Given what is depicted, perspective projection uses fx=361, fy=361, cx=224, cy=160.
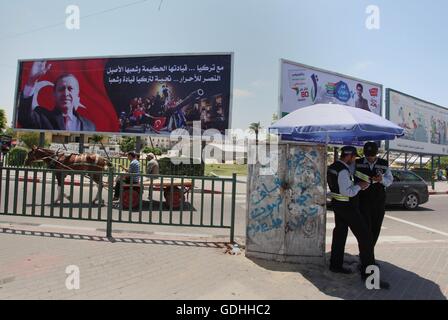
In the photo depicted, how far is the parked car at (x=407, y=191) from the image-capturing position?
41.5 feet

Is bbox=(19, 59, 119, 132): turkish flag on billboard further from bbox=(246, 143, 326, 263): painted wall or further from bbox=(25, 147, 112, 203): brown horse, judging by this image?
bbox=(246, 143, 326, 263): painted wall

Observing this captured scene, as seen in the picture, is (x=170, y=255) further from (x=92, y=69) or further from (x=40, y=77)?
(x=40, y=77)

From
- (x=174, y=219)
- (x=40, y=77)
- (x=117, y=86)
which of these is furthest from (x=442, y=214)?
(x=40, y=77)

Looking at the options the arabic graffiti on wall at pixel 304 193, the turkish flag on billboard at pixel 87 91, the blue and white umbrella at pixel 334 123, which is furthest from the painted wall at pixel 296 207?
the turkish flag on billboard at pixel 87 91

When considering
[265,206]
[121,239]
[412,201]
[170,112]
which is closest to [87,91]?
[170,112]

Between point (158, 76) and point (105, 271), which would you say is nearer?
point (105, 271)

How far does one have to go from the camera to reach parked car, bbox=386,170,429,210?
12656mm

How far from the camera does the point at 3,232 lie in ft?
20.5

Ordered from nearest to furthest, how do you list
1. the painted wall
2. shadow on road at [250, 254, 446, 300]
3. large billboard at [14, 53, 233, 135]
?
1. shadow on road at [250, 254, 446, 300]
2. the painted wall
3. large billboard at [14, 53, 233, 135]

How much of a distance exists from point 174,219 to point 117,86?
13118mm

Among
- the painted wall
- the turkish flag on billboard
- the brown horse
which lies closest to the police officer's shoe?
the painted wall

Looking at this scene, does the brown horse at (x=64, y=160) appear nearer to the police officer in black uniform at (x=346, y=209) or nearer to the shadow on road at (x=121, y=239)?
the shadow on road at (x=121, y=239)

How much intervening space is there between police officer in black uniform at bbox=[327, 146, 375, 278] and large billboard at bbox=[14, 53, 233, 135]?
43.8ft

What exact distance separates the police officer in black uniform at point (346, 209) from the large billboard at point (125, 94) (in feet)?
43.8
